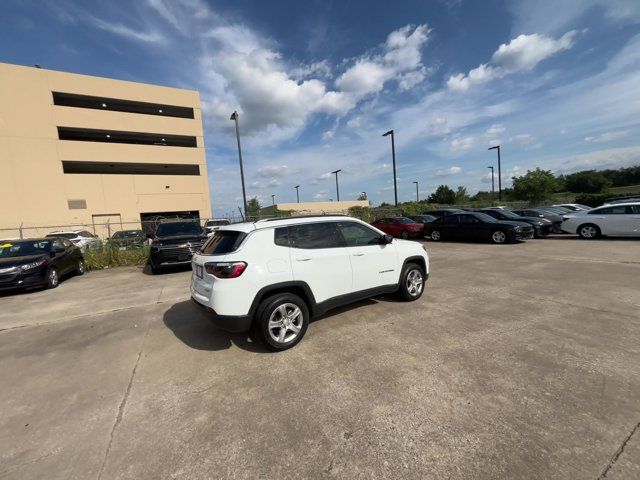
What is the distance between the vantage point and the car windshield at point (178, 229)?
33.9 ft

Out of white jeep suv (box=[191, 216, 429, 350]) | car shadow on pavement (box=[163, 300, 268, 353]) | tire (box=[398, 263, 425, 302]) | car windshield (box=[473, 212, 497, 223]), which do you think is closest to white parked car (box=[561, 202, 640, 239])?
car windshield (box=[473, 212, 497, 223])

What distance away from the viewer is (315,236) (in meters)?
4.27

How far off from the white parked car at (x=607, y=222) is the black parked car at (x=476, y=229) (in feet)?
7.48

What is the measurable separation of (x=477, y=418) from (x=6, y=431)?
13.5ft

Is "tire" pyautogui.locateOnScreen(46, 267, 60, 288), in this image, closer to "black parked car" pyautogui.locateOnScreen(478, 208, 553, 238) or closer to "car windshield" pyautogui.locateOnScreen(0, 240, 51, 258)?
"car windshield" pyautogui.locateOnScreen(0, 240, 51, 258)

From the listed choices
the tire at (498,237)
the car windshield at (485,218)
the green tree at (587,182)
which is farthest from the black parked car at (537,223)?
the green tree at (587,182)

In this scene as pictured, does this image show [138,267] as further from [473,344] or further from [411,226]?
[411,226]

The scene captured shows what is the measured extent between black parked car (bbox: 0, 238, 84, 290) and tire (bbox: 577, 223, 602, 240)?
19.9 meters

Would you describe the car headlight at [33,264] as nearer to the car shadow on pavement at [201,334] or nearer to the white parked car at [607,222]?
the car shadow on pavement at [201,334]

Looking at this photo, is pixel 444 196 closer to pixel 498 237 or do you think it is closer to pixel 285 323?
pixel 498 237

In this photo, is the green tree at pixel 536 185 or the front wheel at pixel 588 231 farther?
the green tree at pixel 536 185

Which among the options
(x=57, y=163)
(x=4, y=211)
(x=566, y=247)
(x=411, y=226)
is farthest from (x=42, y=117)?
(x=566, y=247)

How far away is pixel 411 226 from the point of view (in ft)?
55.0

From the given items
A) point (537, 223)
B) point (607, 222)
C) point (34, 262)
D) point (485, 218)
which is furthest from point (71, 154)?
point (607, 222)
